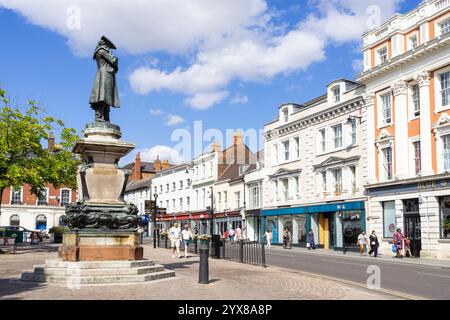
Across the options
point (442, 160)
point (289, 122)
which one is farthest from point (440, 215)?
point (289, 122)

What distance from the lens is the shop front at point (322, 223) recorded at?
113ft

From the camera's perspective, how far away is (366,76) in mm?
33344

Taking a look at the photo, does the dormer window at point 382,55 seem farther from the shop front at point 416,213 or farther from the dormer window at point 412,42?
the shop front at point 416,213

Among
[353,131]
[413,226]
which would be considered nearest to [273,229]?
[353,131]

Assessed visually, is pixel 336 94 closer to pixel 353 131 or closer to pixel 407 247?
pixel 353 131

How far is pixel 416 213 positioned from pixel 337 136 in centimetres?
977

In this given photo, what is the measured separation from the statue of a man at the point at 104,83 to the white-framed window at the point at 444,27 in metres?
21.0

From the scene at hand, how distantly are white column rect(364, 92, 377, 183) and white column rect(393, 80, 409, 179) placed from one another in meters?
2.29

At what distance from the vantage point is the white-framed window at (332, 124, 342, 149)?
3695cm

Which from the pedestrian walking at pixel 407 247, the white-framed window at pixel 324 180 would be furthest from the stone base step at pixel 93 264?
the white-framed window at pixel 324 180

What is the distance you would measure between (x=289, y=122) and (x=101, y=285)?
107 feet

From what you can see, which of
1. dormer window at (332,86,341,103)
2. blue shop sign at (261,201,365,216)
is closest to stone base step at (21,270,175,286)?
blue shop sign at (261,201,365,216)

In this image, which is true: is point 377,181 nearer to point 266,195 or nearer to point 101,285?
point 266,195

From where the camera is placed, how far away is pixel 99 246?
1289cm
